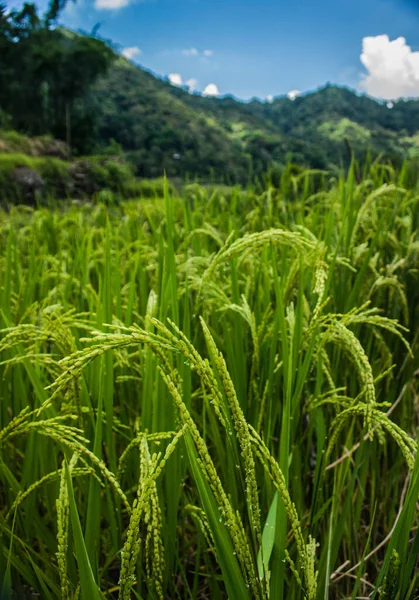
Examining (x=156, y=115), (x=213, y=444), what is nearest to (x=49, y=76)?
(x=156, y=115)

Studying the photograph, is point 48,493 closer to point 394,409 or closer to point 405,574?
point 405,574

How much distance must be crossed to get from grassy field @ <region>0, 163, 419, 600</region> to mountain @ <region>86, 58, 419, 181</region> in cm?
2917

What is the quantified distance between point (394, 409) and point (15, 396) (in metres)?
1.06

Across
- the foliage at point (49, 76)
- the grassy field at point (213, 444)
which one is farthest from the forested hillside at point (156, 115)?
the grassy field at point (213, 444)

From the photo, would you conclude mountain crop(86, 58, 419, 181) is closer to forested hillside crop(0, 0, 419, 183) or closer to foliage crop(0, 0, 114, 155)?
forested hillside crop(0, 0, 419, 183)

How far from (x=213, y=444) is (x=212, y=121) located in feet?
280

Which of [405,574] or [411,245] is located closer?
[405,574]

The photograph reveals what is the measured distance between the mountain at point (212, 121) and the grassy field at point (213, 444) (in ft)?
95.7

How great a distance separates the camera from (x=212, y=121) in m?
80.6

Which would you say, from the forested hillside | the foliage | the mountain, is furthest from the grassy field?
the foliage

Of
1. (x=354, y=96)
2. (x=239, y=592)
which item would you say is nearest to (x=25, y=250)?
(x=239, y=592)

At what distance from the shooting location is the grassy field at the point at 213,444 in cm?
58

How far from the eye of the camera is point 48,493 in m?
0.98

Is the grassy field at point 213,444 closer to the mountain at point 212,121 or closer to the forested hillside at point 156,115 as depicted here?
the forested hillside at point 156,115
